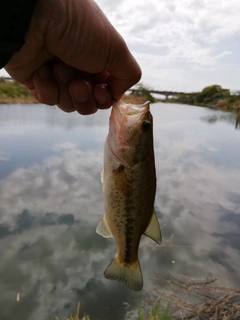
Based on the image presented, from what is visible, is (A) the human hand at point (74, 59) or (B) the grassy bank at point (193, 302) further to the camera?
(B) the grassy bank at point (193, 302)

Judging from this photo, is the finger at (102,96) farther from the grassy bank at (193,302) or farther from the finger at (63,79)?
the grassy bank at (193,302)

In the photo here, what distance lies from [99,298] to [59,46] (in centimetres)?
431

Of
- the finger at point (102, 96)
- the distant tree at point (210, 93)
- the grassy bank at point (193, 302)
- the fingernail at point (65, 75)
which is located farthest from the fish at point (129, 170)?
the distant tree at point (210, 93)

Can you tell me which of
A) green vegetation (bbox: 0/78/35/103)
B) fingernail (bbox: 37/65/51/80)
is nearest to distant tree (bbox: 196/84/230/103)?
green vegetation (bbox: 0/78/35/103)

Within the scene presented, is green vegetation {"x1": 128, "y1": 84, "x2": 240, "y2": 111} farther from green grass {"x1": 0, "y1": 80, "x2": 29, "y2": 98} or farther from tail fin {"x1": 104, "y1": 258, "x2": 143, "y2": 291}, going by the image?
tail fin {"x1": 104, "y1": 258, "x2": 143, "y2": 291}

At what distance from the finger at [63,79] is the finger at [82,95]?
0.05 m

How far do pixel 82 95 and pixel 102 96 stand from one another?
0.44 feet

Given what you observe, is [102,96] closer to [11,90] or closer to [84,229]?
[84,229]

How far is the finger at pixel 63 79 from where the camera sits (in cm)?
211

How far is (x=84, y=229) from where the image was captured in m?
6.70

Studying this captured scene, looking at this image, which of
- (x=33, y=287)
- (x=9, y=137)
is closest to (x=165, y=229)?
(x=33, y=287)

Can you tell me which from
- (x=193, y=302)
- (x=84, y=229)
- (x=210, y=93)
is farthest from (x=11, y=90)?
(x=210, y=93)

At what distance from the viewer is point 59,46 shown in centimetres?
181

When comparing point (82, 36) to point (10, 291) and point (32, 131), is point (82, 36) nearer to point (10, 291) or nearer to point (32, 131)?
point (10, 291)
